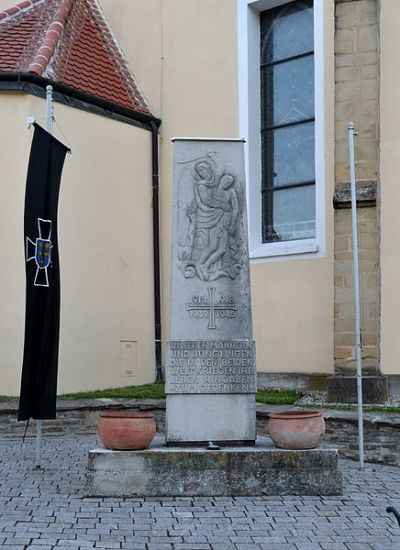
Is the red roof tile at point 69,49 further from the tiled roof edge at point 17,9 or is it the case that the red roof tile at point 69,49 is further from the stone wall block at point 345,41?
the stone wall block at point 345,41

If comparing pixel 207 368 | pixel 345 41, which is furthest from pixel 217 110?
pixel 207 368

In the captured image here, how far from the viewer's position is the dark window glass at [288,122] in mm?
12344

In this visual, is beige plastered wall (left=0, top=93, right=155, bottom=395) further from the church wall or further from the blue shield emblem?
the church wall

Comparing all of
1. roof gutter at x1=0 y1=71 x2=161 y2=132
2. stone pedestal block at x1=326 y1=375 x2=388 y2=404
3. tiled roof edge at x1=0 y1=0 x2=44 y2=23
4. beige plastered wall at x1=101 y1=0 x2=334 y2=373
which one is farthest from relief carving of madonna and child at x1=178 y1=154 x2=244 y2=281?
tiled roof edge at x1=0 y1=0 x2=44 y2=23

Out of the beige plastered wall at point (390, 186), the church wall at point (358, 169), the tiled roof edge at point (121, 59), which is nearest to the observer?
the church wall at point (358, 169)

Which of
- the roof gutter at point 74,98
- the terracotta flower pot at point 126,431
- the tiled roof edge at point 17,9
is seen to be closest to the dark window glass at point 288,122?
the roof gutter at point 74,98

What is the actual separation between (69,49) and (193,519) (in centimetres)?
899

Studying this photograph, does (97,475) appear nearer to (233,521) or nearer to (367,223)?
(233,521)

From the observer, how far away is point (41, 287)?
328 inches

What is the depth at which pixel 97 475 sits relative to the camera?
699 centimetres

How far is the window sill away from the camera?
11773 millimetres

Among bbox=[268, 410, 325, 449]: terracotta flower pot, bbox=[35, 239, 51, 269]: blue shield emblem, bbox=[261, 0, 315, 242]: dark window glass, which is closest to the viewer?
bbox=[268, 410, 325, 449]: terracotta flower pot

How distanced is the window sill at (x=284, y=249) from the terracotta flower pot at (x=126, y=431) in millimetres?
5232

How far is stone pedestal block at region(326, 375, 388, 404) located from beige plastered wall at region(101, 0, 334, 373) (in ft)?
4.33
